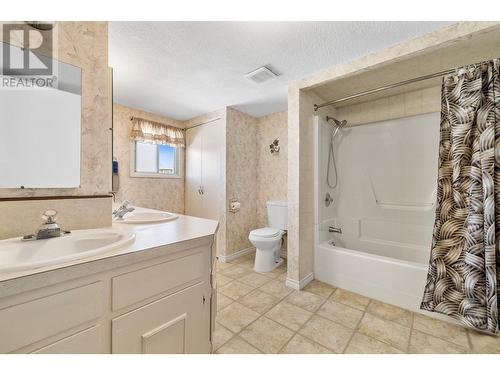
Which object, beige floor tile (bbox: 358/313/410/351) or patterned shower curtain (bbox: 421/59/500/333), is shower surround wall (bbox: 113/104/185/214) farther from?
patterned shower curtain (bbox: 421/59/500/333)

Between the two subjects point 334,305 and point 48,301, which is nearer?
point 48,301

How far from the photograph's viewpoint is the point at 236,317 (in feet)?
5.55

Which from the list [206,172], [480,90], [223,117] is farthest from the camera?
[206,172]

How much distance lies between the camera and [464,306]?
58.0 inches

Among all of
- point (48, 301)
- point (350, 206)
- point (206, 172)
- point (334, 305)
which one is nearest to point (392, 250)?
point (350, 206)

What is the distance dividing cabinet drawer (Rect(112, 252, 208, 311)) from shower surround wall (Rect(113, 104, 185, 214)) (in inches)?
90.3

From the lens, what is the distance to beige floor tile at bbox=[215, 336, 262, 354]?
4.41ft

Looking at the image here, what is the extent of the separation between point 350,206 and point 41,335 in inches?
114

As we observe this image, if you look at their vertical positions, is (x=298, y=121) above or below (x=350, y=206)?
above

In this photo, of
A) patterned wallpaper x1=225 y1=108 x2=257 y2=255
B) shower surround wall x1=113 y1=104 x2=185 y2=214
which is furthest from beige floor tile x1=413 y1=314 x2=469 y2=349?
shower surround wall x1=113 y1=104 x2=185 y2=214

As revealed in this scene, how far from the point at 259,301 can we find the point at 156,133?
2697 mm

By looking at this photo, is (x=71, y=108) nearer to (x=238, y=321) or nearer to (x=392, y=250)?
(x=238, y=321)

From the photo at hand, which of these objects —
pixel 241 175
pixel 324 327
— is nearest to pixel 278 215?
pixel 241 175
